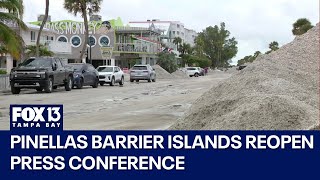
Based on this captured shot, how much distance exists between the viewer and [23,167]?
5.42 meters

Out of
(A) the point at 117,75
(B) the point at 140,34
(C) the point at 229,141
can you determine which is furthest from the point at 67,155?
(B) the point at 140,34

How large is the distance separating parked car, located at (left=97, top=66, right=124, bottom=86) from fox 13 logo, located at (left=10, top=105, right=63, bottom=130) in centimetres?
2996

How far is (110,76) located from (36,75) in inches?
431

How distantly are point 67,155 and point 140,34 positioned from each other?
264 ft

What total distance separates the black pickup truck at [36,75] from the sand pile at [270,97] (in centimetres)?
1450

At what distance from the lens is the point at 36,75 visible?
25359mm

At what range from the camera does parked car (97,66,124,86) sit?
118 ft

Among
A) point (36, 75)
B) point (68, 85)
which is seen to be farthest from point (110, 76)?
point (36, 75)

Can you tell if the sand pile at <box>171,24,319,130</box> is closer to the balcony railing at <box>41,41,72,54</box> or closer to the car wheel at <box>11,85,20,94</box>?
the car wheel at <box>11,85,20,94</box>

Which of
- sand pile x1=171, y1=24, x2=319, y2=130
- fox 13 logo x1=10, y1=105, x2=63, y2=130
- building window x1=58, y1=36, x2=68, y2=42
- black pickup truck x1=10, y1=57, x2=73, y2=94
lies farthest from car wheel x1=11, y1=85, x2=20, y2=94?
building window x1=58, y1=36, x2=68, y2=42

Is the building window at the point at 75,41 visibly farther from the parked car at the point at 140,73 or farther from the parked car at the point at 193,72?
the parked car at the point at 140,73

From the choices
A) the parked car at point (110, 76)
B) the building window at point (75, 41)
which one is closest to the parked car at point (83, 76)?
the parked car at point (110, 76)

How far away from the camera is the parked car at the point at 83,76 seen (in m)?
31.0

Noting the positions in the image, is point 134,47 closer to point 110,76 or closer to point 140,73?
point 140,73
